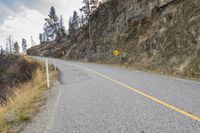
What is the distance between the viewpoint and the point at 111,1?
127 ft

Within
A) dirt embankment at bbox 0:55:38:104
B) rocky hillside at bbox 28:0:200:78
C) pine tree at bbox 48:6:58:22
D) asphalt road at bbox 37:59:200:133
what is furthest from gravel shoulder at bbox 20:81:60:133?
pine tree at bbox 48:6:58:22

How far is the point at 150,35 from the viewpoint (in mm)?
23344

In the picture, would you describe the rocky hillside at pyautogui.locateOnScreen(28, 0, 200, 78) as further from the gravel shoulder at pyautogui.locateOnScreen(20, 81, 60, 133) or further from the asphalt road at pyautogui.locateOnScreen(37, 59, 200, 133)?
the gravel shoulder at pyautogui.locateOnScreen(20, 81, 60, 133)

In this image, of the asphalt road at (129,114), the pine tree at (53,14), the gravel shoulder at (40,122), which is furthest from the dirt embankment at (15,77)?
the pine tree at (53,14)

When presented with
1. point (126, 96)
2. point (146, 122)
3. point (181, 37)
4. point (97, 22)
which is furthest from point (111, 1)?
point (146, 122)

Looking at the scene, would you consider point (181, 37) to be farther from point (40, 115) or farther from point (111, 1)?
point (111, 1)

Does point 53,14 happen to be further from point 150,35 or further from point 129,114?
point 129,114

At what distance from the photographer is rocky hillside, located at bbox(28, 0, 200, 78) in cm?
1576

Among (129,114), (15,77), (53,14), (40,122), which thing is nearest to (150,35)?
(129,114)

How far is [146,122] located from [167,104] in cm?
158

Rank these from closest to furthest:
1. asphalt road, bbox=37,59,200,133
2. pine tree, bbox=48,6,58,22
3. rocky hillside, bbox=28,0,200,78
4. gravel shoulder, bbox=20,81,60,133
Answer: asphalt road, bbox=37,59,200,133
gravel shoulder, bbox=20,81,60,133
rocky hillside, bbox=28,0,200,78
pine tree, bbox=48,6,58,22

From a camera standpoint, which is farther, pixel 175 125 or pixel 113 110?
pixel 113 110

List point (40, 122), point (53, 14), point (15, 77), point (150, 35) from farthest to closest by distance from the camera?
point (53, 14) → point (15, 77) → point (150, 35) → point (40, 122)

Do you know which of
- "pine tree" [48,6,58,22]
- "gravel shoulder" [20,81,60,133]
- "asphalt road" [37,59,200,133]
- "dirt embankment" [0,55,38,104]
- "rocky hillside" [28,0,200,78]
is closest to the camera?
"asphalt road" [37,59,200,133]
